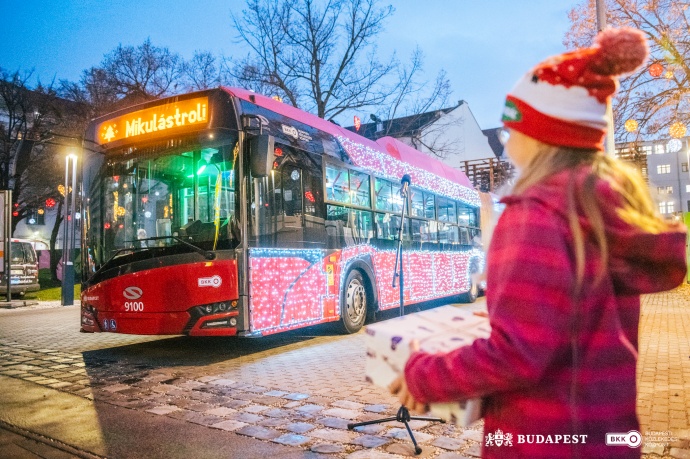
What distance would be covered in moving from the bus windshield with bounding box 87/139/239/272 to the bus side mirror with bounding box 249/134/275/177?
12.2 inches

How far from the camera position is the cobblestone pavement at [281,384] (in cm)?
397

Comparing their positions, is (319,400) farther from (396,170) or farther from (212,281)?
(396,170)

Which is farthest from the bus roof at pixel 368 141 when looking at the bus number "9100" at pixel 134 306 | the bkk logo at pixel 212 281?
the bus number "9100" at pixel 134 306

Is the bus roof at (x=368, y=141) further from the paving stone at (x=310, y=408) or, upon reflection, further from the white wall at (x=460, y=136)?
the white wall at (x=460, y=136)

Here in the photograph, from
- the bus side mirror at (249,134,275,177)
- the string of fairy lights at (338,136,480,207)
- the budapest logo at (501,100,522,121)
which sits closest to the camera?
the budapest logo at (501,100,522,121)

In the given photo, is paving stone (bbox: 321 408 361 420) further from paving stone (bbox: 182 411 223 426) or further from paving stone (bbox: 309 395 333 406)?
paving stone (bbox: 182 411 223 426)

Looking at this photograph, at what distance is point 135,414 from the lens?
15.8 ft

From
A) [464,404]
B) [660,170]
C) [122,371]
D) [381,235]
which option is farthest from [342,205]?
[660,170]

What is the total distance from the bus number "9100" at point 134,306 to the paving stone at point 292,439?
370 cm

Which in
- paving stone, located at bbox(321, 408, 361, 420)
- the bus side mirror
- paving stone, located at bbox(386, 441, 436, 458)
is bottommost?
paving stone, located at bbox(321, 408, 361, 420)

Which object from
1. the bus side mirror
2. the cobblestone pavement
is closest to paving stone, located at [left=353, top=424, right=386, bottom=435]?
the cobblestone pavement

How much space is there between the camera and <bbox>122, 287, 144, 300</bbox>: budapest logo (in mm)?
7020

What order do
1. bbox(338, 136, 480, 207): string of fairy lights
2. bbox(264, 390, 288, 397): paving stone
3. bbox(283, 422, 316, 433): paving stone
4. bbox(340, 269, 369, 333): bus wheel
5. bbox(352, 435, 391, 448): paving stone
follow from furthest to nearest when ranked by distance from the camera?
bbox(338, 136, 480, 207): string of fairy lights
bbox(340, 269, 369, 333): bus wheel
bbox(264, 390, 288, 397): paving stone
bbox(283, 422, 316, 433): paving stone
bbox(352, 435, 391, 448): paving stone

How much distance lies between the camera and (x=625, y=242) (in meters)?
1.22
